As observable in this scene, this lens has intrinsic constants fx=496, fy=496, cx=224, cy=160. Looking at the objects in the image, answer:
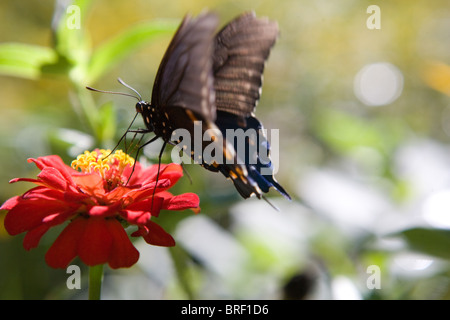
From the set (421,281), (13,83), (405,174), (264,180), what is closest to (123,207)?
(264,180)

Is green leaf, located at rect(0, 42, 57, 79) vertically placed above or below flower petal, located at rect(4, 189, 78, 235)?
above

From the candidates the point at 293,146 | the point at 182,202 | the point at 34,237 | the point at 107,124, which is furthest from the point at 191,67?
the point at 293,146

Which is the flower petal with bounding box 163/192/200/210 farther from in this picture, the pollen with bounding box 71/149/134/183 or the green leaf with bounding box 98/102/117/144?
the green leaf with bounding box 98/102/117/144

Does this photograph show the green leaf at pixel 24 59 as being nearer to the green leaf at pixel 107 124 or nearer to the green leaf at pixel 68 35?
the green leaf at pixel 68 35

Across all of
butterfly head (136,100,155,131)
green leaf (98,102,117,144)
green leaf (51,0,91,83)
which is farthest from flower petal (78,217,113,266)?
green leaf (51,0,91,83)

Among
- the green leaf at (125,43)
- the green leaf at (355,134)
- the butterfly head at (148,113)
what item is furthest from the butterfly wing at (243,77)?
the green leaf at (355,134)

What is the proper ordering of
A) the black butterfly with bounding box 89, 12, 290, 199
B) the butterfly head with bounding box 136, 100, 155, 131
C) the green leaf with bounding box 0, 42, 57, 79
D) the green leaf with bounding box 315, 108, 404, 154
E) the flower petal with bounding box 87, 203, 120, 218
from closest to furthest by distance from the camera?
the flower petal with bounding box 87, 203, 120, 218 < the black butterfly with bounding box 89, 12, 290, 199 < the butterfly head with bounding box 136, 100, 155, 131 < the green leaf with bounding box 0, 42, 57, 79 < the green leaf with bounding box 315, 108, 404, 154

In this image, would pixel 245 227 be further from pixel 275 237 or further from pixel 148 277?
pixel 148 277
